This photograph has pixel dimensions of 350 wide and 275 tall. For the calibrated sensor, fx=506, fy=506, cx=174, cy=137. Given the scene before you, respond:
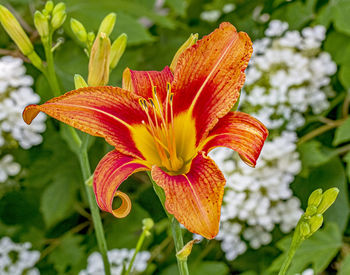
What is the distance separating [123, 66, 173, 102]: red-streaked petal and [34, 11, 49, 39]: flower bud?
120 mm

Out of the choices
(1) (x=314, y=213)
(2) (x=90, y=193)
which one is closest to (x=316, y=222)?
(1) (x=314, y=213)

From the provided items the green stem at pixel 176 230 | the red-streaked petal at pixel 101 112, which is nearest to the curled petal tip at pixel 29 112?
the red-streaked petal at pixel 101 112

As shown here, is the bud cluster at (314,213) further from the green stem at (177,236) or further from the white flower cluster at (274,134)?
the white flower cluster at (274,134)

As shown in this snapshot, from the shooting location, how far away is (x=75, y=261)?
0.85 metres

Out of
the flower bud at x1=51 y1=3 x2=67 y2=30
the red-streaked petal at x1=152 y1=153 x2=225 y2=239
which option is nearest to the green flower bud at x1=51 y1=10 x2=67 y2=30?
the flower bud at x1=51 y1=3 x2=67 y2=30

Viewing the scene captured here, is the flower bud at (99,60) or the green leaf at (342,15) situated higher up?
the flower bud at (99,60)

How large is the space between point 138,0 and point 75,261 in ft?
1.58

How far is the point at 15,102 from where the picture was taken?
0.79 m

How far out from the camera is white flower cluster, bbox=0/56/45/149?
0.77 m

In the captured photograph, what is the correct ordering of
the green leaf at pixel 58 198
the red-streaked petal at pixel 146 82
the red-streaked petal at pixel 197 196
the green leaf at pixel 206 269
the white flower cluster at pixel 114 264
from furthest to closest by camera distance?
the green leaf at pixel 58 198
the green leaf at pixel 206 269
the white flower cluster at pixel 114 264
the red-streaked petal at pixel 146 82
the red-streaked petal at pixel 197 196

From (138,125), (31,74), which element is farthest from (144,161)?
(31,74)

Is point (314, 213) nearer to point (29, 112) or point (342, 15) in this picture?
point (29, 112)

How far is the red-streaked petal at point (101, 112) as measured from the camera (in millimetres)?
382

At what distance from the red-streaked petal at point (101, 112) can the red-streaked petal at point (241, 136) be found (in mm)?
66
